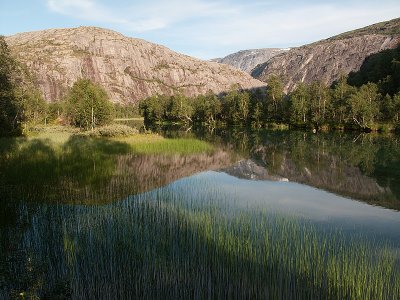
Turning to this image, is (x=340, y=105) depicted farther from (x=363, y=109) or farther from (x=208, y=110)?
(x=208, y=110)

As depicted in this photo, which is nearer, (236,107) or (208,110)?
(236,107)

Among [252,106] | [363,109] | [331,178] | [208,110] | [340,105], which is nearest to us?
[331,178]

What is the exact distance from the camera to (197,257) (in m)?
11.6

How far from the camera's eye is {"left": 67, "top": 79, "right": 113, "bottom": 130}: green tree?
73.4 meters

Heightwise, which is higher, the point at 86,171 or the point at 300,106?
the point at 300,106

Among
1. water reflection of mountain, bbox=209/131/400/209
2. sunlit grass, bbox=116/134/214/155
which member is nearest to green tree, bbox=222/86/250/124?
water reflection of mountain, bbox=209/131/400/209

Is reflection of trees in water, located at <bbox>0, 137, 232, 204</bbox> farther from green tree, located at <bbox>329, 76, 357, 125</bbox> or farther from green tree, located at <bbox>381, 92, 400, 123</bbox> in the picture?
green tree, located at <bbox>329, 76, 357, 125</bbox>

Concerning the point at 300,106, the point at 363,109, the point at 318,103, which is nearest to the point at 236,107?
the point at 300,106

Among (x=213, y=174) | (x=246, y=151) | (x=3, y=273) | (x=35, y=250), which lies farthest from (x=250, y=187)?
(x=246, y=151)

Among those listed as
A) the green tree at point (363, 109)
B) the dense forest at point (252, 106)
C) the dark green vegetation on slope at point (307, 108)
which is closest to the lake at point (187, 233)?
the dense forest at point (252, 106)

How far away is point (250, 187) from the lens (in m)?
27.6

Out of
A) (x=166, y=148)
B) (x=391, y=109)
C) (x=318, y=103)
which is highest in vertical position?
(x=318, y=103)

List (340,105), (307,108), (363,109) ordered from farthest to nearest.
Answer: (307,108) < (340,105) < (363,109)

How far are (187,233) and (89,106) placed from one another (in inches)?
2563
